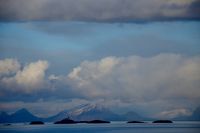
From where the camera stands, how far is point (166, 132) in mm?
25609

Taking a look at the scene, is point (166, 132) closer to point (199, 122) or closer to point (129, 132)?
point (129, 132)

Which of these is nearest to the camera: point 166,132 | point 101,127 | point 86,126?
point 166,132

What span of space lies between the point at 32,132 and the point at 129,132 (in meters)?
6.93

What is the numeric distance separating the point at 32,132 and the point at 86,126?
1004 cm

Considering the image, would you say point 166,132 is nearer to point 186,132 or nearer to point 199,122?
point 186,132

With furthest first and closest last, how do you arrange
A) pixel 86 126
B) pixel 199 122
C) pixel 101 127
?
pixel 86 126 → pixel 101 127 → pixel 199 122

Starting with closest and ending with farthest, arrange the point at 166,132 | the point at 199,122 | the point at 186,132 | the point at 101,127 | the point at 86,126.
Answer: the point at 199,122
the point at 166,132
the point at 186,132
the point at 101,127
the point at 86,126

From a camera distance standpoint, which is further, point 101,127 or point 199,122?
point 101,127

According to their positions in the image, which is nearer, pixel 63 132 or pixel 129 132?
pixel 129 132

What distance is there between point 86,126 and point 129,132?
1084cm

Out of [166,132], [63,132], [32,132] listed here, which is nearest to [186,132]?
[166,132]

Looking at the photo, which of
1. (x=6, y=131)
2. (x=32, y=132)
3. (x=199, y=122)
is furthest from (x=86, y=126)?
(x=199, y=122)

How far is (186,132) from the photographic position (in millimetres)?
27438

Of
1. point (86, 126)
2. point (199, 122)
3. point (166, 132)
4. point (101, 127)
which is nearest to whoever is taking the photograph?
point (199, 122)
